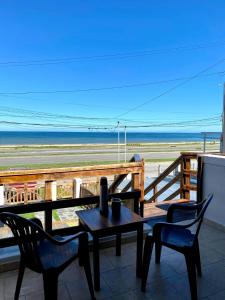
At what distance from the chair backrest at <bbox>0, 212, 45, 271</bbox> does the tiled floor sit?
465 mm

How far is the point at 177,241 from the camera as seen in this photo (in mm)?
A: 1761

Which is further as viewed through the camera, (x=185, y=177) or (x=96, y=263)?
(x=185, y=177)

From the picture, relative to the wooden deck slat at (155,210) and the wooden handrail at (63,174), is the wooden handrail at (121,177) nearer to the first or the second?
the wooden handrail at (63,174)

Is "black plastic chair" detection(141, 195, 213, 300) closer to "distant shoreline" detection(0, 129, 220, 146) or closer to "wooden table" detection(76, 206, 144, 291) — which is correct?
"wooden table" detection(76, 206, 144, 291)

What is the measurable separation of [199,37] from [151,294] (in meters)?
11.3

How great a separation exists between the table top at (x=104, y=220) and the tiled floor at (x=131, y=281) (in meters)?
0.52

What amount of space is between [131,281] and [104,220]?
576mm

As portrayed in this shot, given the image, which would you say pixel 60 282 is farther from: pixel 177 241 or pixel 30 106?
pixel 30 106

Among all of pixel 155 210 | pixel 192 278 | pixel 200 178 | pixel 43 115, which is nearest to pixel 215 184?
pixel 200 178

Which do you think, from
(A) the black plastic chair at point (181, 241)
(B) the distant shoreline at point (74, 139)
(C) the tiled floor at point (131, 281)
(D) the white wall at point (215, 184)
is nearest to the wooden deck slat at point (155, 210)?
(D) the white wall at point (215, 184)

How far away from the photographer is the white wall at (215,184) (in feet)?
9.52

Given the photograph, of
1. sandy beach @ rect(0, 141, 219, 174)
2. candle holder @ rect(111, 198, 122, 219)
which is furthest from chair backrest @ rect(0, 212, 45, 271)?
sandy beach @ rect(0, 141, 219, 174)

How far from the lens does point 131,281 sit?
186 centimetres

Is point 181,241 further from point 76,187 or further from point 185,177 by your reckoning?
point 76,187
